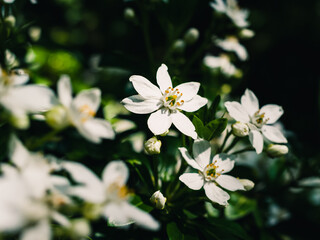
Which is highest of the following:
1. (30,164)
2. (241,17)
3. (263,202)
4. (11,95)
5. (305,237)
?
(241,17)

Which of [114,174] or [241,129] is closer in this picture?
[114,174]

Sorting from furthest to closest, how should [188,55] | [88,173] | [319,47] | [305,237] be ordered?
Result: [319,47] < [188,55] < [305,237] < [88,173]

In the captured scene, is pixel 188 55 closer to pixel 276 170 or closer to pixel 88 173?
pixel 276 170

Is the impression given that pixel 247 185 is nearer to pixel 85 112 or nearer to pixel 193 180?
pixel 193 180

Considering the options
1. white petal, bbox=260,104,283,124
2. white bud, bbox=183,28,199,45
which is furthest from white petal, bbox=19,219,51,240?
white bud, bbox=183,28,199,45

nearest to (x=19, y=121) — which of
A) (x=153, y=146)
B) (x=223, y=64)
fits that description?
(x=153, y=146)

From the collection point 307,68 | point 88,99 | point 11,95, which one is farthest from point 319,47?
point 11,95

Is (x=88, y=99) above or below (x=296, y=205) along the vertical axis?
above
